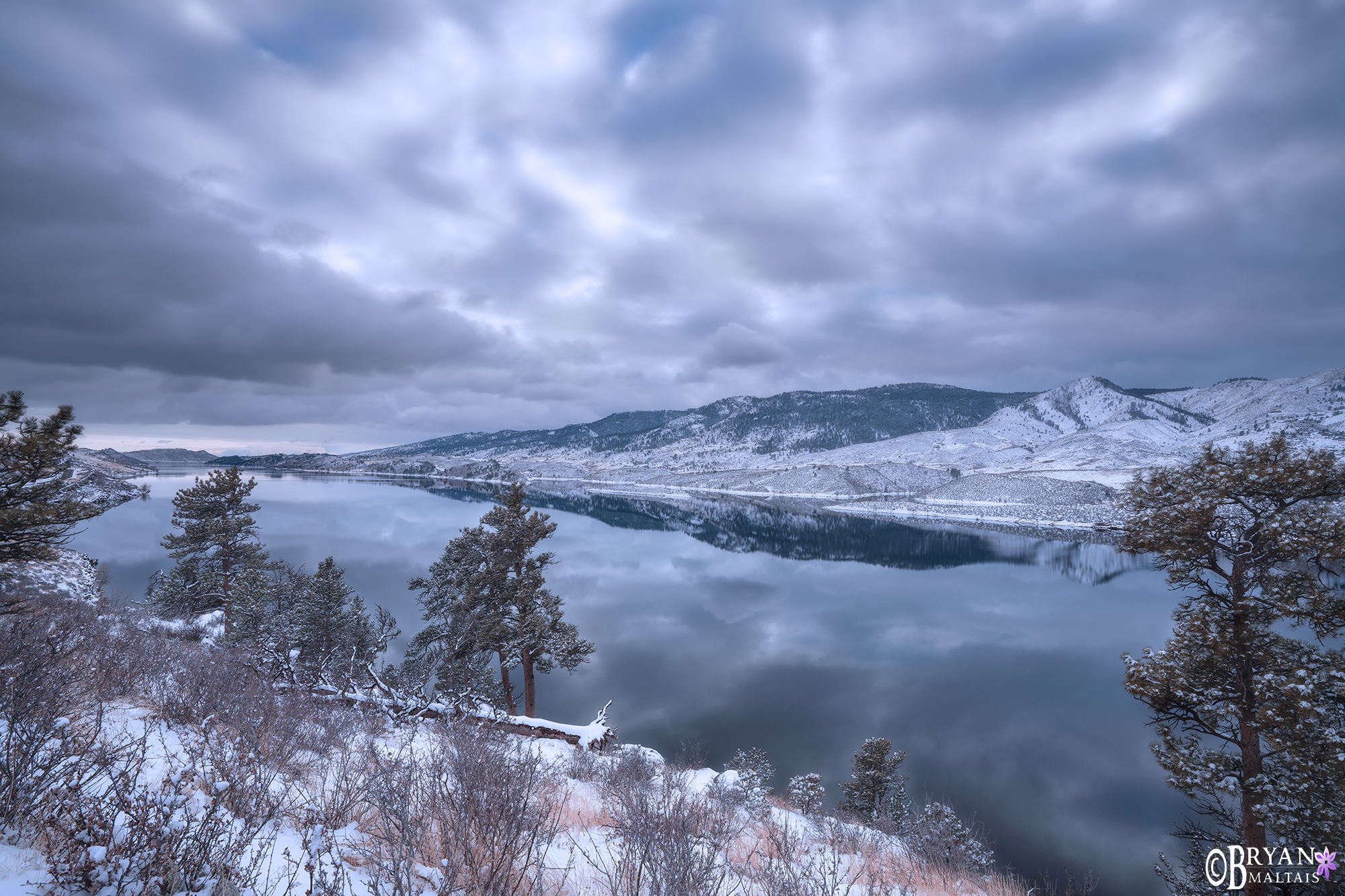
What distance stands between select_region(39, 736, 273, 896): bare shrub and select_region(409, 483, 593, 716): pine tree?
1476cm

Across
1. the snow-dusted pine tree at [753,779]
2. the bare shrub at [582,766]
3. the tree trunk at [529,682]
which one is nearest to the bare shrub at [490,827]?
the bare shrub at [582,766]

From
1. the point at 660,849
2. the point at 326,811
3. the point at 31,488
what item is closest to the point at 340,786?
the point at 326,811

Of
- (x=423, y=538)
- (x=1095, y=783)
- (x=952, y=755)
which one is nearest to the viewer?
(x=1095, y=783)

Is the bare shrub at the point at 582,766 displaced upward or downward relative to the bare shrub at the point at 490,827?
downward

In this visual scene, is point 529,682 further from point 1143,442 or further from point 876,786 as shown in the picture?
point 1143,442

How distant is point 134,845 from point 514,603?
16.6m

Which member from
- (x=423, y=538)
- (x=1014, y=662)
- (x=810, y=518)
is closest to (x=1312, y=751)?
(x=1014, y=662)

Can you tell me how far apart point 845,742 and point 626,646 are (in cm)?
1583

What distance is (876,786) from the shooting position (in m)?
16.3

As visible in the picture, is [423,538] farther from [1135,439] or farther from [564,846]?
[1135,439]

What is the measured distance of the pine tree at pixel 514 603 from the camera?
64.1 ft

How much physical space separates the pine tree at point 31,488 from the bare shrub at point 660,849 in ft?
41.3

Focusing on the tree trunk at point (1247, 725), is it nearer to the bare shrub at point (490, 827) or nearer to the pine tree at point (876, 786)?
the pine tree at point (876, 786)

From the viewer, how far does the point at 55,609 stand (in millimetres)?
15281
